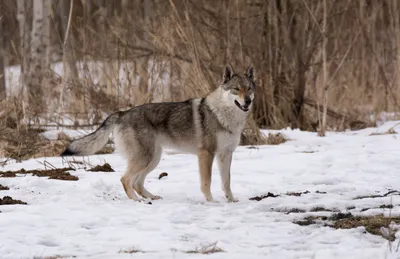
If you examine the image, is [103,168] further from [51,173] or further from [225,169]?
[225,169]

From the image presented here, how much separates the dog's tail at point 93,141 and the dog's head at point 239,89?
1.13 meters

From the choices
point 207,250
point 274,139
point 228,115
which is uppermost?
point 228,115

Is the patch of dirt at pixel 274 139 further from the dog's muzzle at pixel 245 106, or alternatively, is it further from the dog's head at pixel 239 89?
the dog's muzzle at pixel 245 106

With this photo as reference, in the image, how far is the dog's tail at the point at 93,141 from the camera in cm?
581

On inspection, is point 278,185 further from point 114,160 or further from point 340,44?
point 340,44

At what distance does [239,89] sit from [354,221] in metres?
2.02

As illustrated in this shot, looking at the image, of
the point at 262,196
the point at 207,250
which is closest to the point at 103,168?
the point at 262,196

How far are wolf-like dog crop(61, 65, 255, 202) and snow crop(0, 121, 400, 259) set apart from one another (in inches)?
11.0

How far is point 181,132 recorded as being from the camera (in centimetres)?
608

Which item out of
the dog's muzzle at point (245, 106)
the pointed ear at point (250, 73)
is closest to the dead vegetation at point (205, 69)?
the pointed ear at point (250, 73)

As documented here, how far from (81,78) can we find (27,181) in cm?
411

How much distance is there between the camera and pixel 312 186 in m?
6.23

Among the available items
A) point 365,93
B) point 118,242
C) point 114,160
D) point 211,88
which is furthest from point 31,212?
point 365,93

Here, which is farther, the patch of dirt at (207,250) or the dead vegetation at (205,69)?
the dead vegetation at (205,69)
